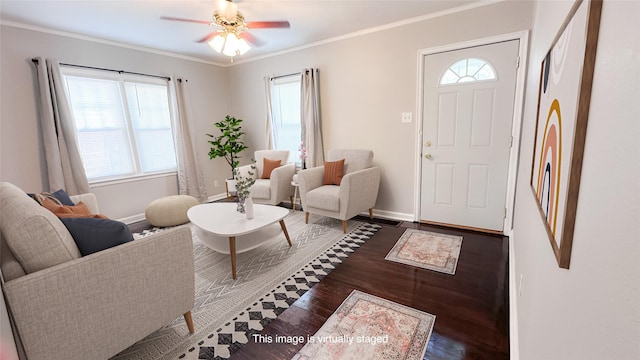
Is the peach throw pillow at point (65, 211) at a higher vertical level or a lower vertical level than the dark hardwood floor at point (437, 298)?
higher

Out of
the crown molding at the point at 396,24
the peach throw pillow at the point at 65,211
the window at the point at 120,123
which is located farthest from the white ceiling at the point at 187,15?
the peach throw pillow at the point at 65,211

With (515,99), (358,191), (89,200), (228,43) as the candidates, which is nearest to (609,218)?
(228,43)

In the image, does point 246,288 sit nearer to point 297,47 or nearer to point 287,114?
point 287,114

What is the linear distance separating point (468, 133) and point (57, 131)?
4730mm

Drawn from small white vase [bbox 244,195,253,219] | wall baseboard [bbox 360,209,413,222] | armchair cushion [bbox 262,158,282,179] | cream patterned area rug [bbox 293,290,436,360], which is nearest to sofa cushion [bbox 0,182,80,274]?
cream patterned area rug [bbox 293,290,436,360]

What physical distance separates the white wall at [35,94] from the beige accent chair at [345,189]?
2.34 m

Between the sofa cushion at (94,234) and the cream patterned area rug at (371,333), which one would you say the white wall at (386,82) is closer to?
the cream patterned area rug at (371,333)

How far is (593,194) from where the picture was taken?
0.53 meters

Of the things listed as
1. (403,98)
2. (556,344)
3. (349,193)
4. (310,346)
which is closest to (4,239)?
(310,346)

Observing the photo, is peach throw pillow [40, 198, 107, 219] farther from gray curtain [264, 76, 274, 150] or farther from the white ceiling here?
gray curtain [264, 76, 274, 150]

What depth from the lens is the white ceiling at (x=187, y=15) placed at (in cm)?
262

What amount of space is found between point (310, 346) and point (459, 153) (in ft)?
8.57

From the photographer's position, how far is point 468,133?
10.1 feet

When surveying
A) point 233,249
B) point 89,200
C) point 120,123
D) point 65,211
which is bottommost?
point 233,249
